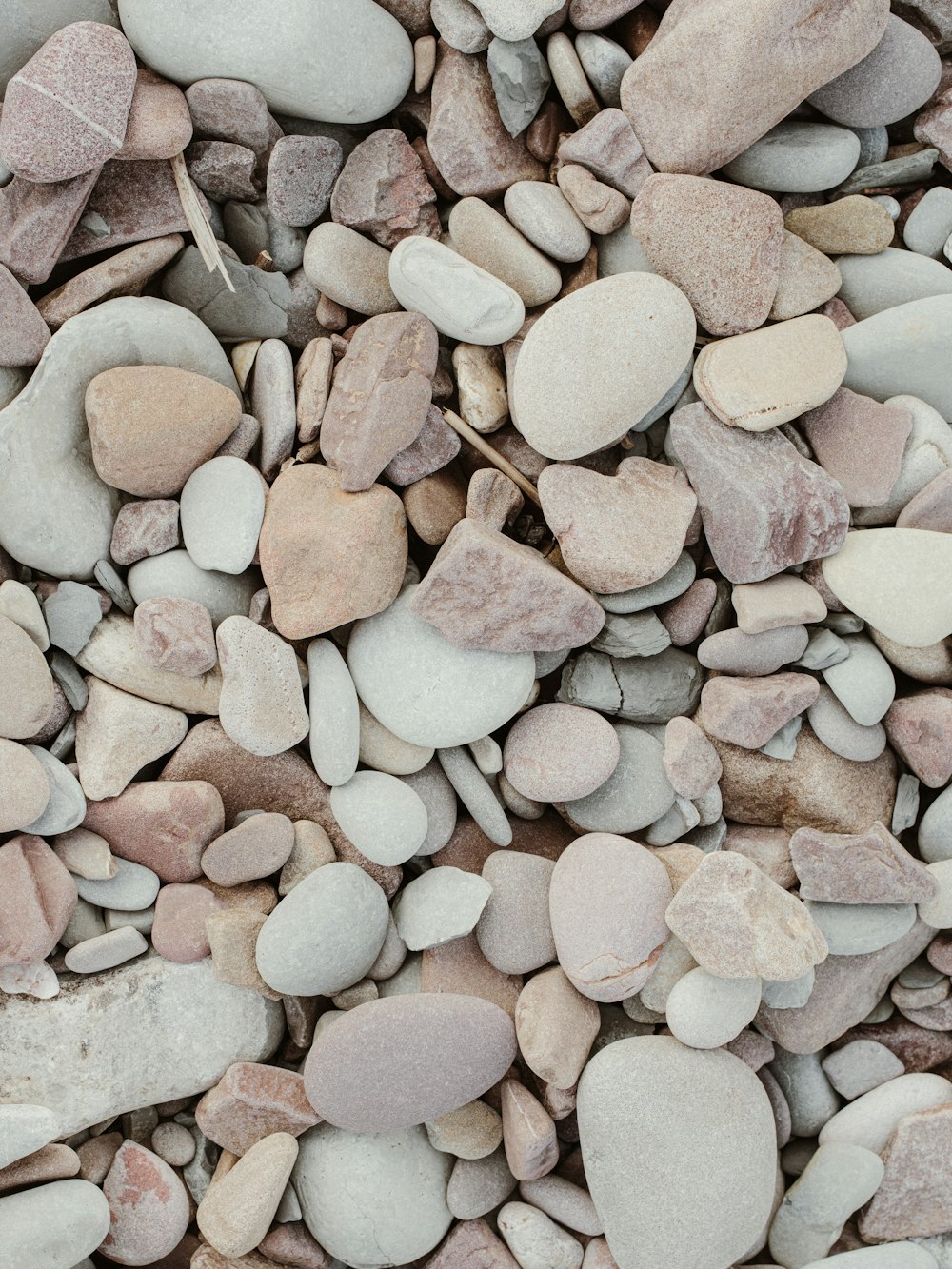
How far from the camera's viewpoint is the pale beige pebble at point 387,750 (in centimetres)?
129

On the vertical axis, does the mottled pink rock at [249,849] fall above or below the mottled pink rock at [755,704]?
below

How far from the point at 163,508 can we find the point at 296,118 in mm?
518

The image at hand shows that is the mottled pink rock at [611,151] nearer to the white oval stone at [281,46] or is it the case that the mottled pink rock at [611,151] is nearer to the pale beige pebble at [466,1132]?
the white oval stone at [281,46]

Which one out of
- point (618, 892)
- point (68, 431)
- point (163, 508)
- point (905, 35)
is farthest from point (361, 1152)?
point (905, 35)

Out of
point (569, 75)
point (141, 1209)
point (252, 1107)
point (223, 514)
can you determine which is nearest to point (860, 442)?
point (569, 75)

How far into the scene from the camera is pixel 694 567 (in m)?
1.30

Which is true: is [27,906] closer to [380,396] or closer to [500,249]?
[380,396]

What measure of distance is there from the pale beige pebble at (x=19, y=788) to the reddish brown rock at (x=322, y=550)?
0.32 metres

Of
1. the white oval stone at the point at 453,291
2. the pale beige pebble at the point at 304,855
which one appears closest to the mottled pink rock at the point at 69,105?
the white oval stone at the point at 453,291

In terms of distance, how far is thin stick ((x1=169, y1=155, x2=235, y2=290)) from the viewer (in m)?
1.21

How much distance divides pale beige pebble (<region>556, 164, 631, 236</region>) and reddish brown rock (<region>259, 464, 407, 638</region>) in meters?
0.42

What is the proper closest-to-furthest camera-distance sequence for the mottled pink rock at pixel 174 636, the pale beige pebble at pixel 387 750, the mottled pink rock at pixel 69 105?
the mottled pink rock at pixel 69 105 < the mottled pink rock at pixel 174 636 < the pale beige pebble at pixel 387 750

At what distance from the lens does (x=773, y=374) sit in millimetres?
1224

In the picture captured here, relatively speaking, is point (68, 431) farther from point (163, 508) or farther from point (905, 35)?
point (905, 35)
